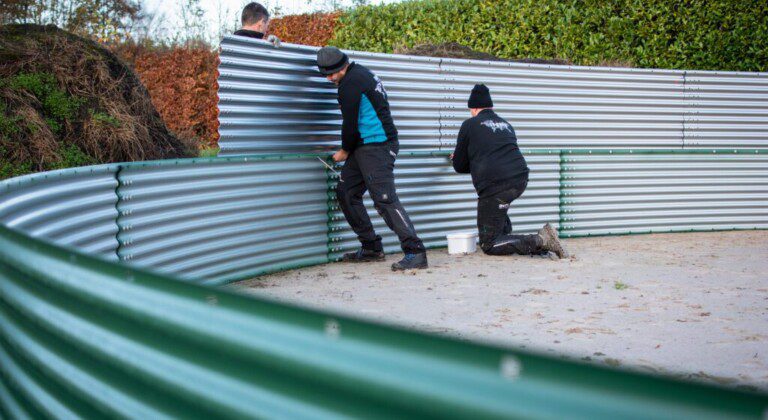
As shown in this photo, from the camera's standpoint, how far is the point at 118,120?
9234mm

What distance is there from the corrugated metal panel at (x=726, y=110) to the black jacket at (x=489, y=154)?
379 centimetres

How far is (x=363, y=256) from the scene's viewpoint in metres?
9.09

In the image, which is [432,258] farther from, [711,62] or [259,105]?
[711,62]

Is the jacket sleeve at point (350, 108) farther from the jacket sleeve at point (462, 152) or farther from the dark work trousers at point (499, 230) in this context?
the dark work trousers at point (499, 230)

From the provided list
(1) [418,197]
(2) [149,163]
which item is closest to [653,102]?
(1) [418,197]

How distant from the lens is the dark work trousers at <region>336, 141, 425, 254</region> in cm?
848

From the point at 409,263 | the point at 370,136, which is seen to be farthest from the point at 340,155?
the point at 409,263

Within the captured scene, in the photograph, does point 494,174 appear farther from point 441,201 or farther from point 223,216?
point 223,216

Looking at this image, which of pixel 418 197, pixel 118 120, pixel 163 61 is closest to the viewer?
pixel 118 120

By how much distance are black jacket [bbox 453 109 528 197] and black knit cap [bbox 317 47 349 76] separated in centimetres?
182

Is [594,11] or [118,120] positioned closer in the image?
[118,120]

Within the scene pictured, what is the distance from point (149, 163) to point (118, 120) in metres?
3.02

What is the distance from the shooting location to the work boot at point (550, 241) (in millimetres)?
9453

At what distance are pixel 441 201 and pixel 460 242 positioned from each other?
641mm
